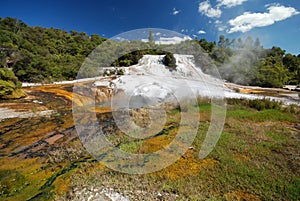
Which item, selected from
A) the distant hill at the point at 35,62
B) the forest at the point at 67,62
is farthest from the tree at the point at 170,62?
the distant hill at the point at 35,62

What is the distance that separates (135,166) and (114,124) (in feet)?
9.46

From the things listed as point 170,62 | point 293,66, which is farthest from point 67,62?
point 293,66

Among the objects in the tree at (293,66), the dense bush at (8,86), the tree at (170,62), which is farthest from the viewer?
the tree at (293,66)

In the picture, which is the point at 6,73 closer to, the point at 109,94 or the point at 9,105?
the point at 9,105

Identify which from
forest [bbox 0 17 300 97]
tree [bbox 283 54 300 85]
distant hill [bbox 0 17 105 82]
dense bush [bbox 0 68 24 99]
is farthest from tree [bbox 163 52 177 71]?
tree [bbox 283 54 300 85]

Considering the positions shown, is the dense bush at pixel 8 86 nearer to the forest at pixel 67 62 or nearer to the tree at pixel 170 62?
the forest at pixel 67 62

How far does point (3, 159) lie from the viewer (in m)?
3.65

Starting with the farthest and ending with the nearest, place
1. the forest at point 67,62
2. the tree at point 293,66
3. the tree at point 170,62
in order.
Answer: the tree at point 293,66
the tree at point 170,62
the forest at point 67,62

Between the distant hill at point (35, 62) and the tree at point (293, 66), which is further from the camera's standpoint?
the tree at point (293, 66)

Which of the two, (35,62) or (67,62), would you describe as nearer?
(35,62)

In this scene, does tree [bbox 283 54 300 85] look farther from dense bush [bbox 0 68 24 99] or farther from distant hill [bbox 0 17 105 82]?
dense bush [bbox 0 68 24 99]

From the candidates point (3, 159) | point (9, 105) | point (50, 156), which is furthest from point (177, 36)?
point (9, 105)

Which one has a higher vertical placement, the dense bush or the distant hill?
the distant hill

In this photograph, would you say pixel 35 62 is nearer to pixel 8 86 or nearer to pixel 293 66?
pixel 8 86
